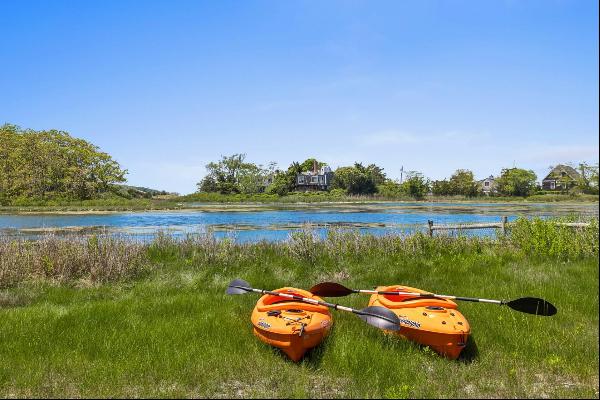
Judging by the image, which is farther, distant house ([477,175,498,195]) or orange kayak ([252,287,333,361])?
distant house ([477,175,498,195])

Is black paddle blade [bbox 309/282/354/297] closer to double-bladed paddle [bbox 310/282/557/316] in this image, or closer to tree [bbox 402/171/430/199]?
double-bladed paddle [bbox 310/282/557/316]

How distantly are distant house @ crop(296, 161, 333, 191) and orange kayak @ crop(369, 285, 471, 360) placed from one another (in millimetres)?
90572

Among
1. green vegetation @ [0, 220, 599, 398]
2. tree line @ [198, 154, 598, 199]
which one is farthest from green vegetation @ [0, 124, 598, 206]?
green vegetation @ [0, 220, 599, 398]

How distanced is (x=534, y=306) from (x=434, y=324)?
147 cm

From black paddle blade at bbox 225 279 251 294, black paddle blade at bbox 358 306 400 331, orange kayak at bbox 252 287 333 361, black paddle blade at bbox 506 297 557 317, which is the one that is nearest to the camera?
black paddle blade at bbox 358 306 400 331

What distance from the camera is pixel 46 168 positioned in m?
66.7

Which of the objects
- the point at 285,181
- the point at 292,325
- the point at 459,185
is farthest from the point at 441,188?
the point at 292,325

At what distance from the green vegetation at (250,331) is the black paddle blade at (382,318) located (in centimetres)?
41

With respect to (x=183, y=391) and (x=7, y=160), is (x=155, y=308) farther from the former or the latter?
(x=7, y=160)

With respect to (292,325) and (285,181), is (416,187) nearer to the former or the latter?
(285,181)

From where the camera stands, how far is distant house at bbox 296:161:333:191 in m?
99.3

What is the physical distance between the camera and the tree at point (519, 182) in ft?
285

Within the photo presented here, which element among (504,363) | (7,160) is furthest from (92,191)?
(504,363)

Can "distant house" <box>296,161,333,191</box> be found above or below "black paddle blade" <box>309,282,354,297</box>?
above
